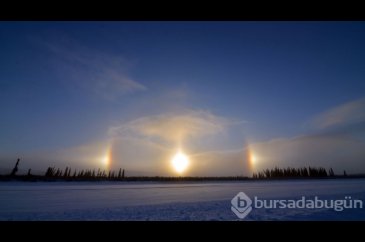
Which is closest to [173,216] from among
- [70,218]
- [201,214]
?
[201,214]
